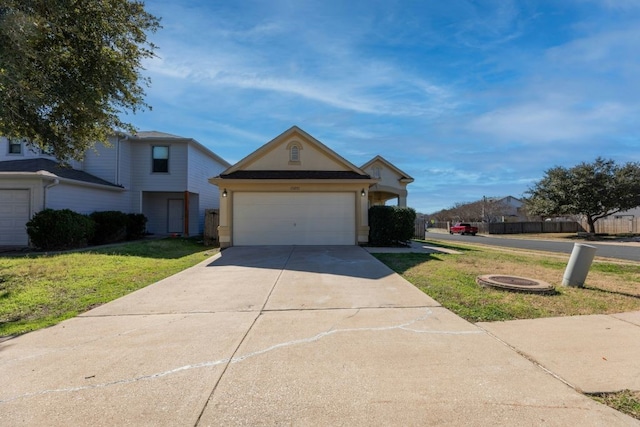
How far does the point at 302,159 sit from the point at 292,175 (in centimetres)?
126

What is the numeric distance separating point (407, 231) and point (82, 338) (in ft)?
39.2

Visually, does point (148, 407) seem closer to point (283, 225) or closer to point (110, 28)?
point (110, 28)

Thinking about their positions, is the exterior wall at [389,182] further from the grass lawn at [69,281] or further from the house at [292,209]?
the grass lawn at [69,281]

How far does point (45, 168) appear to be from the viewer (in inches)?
608

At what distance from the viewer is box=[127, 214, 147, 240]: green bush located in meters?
18.0

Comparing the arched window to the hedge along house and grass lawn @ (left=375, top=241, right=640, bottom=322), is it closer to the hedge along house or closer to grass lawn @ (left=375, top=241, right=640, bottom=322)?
the hedge along house

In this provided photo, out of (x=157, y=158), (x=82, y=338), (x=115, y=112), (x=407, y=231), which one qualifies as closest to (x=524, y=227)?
(x=407, y=231)

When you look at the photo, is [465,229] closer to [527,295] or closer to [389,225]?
[389,225]

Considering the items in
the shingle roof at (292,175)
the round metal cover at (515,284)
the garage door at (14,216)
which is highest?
the shingle roof at (292,175)

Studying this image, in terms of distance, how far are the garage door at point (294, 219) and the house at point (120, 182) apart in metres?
5.62

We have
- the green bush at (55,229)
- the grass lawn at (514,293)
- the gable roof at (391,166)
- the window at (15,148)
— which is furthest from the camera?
the gable roof at (391,166)

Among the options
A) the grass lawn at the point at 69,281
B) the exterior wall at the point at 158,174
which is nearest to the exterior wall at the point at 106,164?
the exterior wall at the point at 158,174

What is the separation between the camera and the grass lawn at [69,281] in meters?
5.66

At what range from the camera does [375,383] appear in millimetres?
3215
